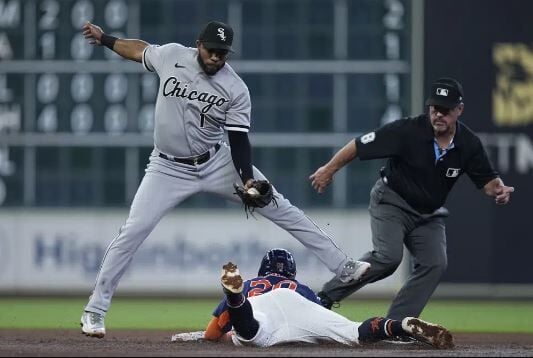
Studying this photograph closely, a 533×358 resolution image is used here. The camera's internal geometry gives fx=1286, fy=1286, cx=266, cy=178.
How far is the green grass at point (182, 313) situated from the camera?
10.2 m

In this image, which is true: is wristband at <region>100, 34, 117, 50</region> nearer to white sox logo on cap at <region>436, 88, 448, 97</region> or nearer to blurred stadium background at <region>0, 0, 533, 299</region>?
white sox logo on cap at <region>436, 88, 448, 97</region>

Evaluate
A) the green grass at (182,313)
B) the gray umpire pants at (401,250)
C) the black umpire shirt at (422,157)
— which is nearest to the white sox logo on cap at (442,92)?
the black umpire shirt at (422,157)

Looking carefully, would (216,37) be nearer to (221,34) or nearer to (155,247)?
(221,34)

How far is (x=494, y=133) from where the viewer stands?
12.5 metres

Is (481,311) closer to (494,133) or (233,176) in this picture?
(494,133)

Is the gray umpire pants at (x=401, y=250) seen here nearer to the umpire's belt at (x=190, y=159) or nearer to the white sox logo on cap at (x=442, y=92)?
the white sox logo on cap at (x=442, y=92)

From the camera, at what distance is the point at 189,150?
6.84 m

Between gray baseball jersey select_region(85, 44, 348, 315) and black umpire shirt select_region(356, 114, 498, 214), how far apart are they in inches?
25.9

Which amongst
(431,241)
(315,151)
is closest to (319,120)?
(315,151)

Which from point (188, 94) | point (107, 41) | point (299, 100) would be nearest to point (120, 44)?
point (107, 41)

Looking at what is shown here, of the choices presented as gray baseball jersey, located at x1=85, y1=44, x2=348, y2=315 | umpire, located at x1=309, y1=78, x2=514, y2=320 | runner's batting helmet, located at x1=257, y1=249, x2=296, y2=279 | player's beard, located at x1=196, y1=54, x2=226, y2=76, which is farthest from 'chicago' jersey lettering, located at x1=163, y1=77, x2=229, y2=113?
runner's batting helmet, located at x1=257, y1=249, x2=296, y2=279

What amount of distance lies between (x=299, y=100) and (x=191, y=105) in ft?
19.3

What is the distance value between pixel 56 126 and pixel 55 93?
327mm

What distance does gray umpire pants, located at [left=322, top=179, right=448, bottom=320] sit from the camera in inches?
285
